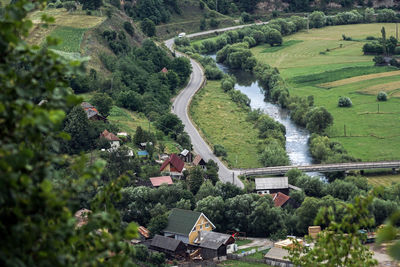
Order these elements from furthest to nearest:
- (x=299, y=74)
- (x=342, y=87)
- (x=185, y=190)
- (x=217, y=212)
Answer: (x=299, y=74)
(x=342, y=87)
(x=185, y=190)
(x=217, y=212)

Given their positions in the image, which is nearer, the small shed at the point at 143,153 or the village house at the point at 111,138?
the village house at the point at 111,138

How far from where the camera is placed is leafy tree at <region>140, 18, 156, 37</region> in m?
104

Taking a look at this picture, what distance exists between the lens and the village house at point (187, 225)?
40406 mm

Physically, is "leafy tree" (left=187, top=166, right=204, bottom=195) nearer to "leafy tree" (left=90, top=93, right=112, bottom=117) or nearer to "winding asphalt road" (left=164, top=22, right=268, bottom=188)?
"winding asphalt road" (left=164, top=22, right=268, bottom=188)

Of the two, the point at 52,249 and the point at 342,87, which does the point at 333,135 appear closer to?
the point at 342,87

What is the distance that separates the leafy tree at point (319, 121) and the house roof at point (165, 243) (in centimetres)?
3095

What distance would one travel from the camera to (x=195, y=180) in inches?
1859

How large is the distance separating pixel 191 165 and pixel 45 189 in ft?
159

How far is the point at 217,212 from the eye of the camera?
42.0 metres

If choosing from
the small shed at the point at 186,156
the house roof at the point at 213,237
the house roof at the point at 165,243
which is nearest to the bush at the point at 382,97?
the small shed at the point at 186,156

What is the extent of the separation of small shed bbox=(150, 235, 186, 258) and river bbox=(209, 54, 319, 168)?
818 inches

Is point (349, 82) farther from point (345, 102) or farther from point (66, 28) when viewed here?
point (66, 28)

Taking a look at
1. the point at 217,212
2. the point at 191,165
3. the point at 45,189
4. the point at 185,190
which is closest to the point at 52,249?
the point at 45,189

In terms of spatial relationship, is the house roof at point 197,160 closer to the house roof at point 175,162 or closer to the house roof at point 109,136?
the house roof at point 175,162
